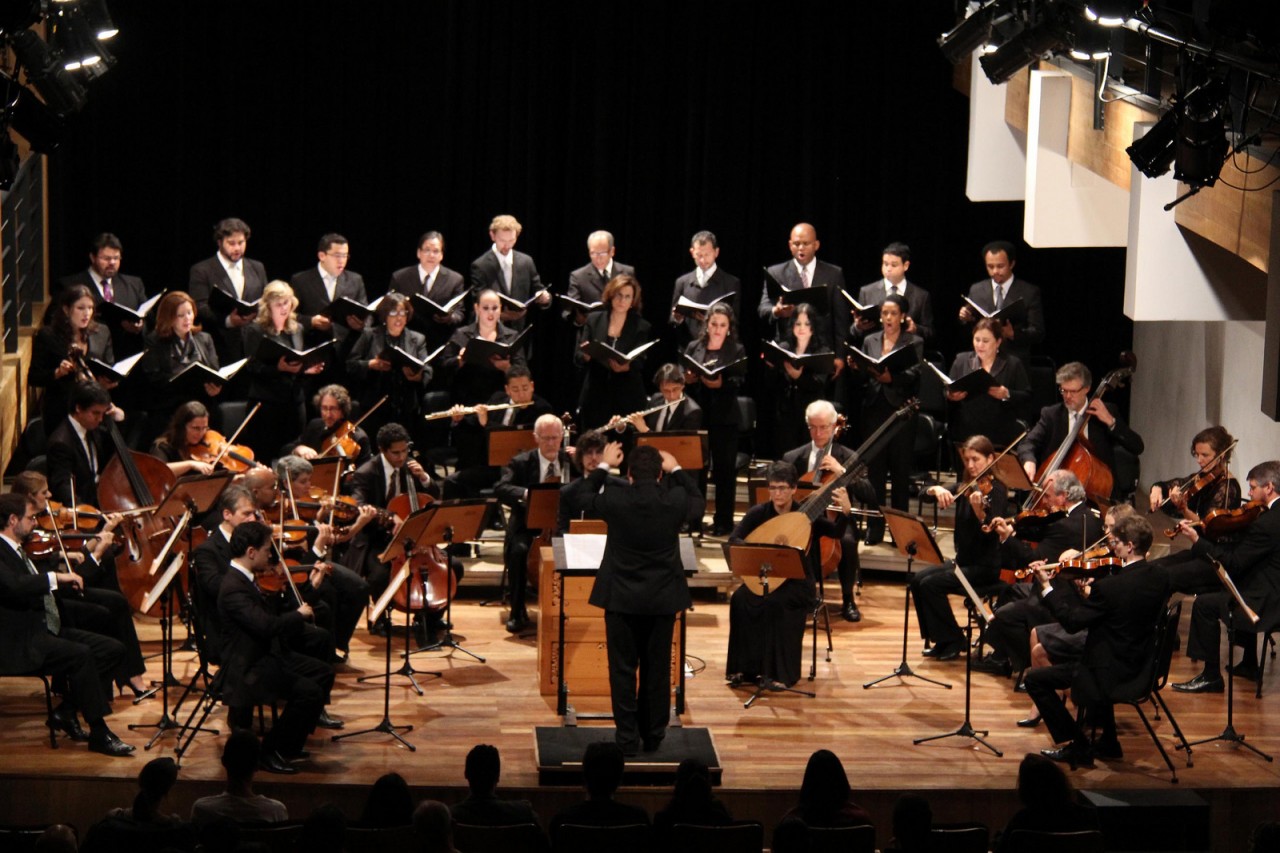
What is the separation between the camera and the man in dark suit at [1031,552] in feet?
27.2

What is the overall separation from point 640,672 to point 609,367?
3.01m

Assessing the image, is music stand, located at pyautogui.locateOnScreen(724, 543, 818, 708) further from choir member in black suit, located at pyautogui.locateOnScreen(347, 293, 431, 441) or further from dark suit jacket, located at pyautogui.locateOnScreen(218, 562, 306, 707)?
choir member in black suit, located at pyautogui.locateOnScreen(347, 293, 431, 441)

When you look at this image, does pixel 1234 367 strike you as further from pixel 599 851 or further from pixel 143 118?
pixel 143 118

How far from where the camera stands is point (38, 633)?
7.44 m

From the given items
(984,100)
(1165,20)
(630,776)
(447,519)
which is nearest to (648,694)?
(630,776)

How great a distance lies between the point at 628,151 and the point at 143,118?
10.6 ft

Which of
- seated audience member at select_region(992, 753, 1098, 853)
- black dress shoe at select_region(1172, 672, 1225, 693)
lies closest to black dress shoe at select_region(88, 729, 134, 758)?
seated audience member at select_region(992, 753, 1098, 853)

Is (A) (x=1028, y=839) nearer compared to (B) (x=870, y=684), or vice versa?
(A) (x=1028, y=839)

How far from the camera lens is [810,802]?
5898 mm

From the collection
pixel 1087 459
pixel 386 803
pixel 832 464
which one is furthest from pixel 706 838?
pixel 1087 459

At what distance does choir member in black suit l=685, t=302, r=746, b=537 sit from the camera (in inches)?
405

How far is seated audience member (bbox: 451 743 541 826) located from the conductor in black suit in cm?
140

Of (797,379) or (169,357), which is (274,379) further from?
(797,379)

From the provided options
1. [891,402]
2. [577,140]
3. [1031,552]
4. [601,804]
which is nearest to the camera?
[601,804]
